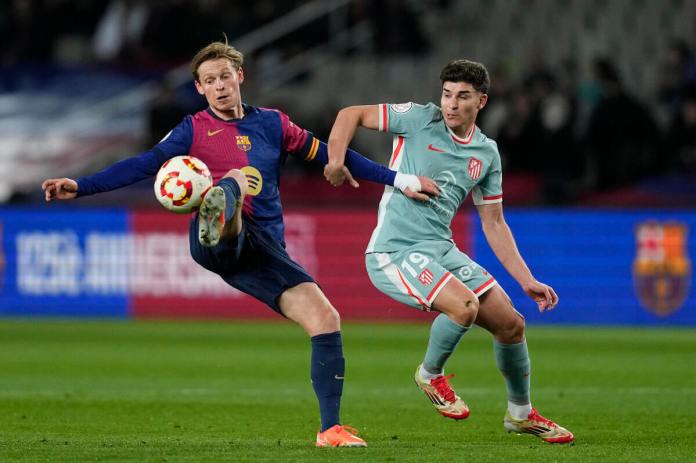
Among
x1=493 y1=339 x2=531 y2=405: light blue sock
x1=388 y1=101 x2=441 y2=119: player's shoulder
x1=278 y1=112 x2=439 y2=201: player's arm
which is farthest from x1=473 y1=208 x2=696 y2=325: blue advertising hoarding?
x1=278 y1=112 x2=439 y2=201: player's arm

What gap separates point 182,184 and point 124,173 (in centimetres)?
38

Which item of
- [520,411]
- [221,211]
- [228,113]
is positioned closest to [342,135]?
[228,113]

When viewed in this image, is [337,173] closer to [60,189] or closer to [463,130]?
[463,130]

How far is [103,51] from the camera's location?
22344 millimetres

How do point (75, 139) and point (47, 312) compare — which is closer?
point (47, 312)

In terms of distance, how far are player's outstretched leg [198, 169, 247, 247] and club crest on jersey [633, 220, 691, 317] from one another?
10.6m

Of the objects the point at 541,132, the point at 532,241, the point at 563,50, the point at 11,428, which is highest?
the point at 563,50

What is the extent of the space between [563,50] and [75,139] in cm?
772

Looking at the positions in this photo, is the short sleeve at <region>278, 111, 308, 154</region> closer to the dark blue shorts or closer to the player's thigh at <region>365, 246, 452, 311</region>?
the dark blue shorts

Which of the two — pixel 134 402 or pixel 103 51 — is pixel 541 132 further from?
pixel 134 402

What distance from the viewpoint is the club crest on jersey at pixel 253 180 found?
24.1 ft

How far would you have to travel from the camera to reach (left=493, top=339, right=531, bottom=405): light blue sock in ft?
24.7

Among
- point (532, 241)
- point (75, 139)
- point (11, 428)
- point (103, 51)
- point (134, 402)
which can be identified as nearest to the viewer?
point (11, 428)

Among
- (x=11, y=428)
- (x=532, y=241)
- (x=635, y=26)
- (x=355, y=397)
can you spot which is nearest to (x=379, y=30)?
(x=635, y=26)
